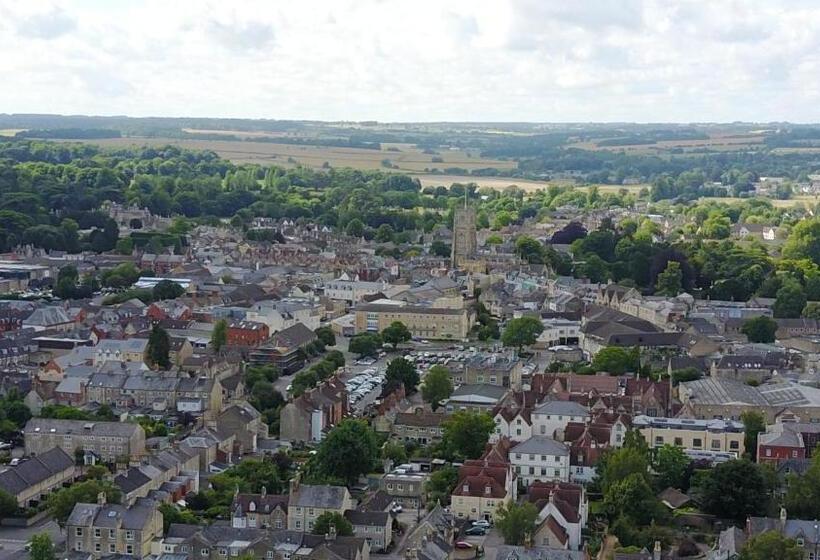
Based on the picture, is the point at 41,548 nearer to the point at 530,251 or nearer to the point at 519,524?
the point at 519,524

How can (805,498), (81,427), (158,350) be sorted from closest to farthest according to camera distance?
(805,498) < (81,427) < (158,350)

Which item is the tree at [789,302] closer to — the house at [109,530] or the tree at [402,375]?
the tree at [402,375]

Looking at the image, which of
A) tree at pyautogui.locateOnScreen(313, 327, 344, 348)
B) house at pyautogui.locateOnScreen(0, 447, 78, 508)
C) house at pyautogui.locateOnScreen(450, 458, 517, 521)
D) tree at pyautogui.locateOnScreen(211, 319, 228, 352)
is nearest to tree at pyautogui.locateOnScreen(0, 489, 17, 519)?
house at pyautogui.locateOnScreen(0, 447, 78, 508)

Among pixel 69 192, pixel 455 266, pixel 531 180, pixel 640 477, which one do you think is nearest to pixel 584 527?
pixel 640 477

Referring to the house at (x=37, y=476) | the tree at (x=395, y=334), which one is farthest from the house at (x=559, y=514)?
the tree at (x=395, y=334)

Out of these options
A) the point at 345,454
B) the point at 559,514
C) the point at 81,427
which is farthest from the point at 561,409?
the point at 81,427

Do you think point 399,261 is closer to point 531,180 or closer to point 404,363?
point 404,363
